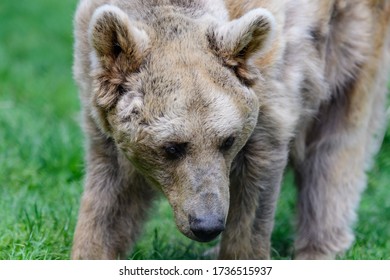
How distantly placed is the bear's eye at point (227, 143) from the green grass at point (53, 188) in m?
1.25

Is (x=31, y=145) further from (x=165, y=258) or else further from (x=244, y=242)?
(x=244, y=242)

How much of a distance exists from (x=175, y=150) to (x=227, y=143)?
0.31m

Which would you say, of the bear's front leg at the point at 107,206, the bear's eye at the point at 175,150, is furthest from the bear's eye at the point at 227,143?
the bear's front leg at the point at 107,206

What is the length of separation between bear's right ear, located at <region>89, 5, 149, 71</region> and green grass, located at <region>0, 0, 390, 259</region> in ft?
4.69

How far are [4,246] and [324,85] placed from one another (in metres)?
2.48

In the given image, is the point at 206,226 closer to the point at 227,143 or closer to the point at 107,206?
the point at 227,143

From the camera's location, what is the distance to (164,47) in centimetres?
→ 536

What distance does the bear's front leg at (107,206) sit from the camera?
20.0ft

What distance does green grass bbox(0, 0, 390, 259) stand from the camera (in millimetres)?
6473

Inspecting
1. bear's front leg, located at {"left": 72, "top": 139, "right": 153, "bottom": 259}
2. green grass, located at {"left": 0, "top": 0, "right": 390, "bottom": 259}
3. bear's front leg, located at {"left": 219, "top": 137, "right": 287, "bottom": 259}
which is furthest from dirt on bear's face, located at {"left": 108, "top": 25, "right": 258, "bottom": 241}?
green grass, located at {"left": 0, "top": 0, "right": 390, "bottom": 259}

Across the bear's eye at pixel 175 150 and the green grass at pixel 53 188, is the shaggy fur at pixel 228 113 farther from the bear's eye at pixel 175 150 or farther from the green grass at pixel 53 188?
the green grass at pixel 53 188

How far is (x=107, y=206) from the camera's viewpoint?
616 centimetres

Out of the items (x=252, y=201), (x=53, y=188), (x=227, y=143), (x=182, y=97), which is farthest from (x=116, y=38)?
(x=53, y=188)

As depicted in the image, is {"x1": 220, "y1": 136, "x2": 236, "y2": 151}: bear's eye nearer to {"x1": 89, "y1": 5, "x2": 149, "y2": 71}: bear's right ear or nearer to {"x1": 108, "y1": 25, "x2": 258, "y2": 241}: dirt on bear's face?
{"x1": 108, "y1": 25, "x2": 258, "y2": 241}: dirt on bear's face
